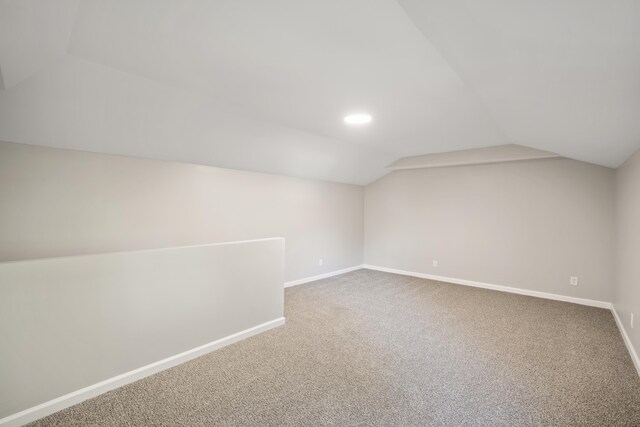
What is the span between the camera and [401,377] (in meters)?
2.21

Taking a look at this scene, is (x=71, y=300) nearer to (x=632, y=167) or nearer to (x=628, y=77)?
(x=628, y=77)

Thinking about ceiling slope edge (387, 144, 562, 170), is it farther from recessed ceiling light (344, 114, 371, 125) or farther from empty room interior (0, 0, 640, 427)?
recessed ceiling light (344, 114, 371, 125)

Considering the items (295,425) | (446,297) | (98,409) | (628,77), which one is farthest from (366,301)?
(628,77)

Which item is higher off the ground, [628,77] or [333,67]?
[333,67]

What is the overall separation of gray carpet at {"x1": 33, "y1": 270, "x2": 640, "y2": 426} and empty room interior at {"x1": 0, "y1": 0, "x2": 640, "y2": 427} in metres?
0.02

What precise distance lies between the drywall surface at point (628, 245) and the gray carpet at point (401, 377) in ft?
0.93

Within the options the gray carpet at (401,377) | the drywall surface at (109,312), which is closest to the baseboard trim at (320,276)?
the gray carpet at (401,377)

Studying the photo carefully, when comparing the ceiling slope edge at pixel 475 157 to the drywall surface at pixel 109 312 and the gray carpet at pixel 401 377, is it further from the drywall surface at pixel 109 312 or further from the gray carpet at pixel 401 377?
the drywall surface at pixel 109 312

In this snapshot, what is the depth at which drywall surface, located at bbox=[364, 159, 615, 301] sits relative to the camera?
12.6ft

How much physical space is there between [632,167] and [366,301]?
3.17m

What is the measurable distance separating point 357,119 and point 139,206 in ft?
8.33

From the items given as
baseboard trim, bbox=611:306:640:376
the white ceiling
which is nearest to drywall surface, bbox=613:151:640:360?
baseboard trim, bbox=611:306:640:376

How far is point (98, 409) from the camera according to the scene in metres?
1.83

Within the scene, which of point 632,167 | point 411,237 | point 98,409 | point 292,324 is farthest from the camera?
point 411,237
